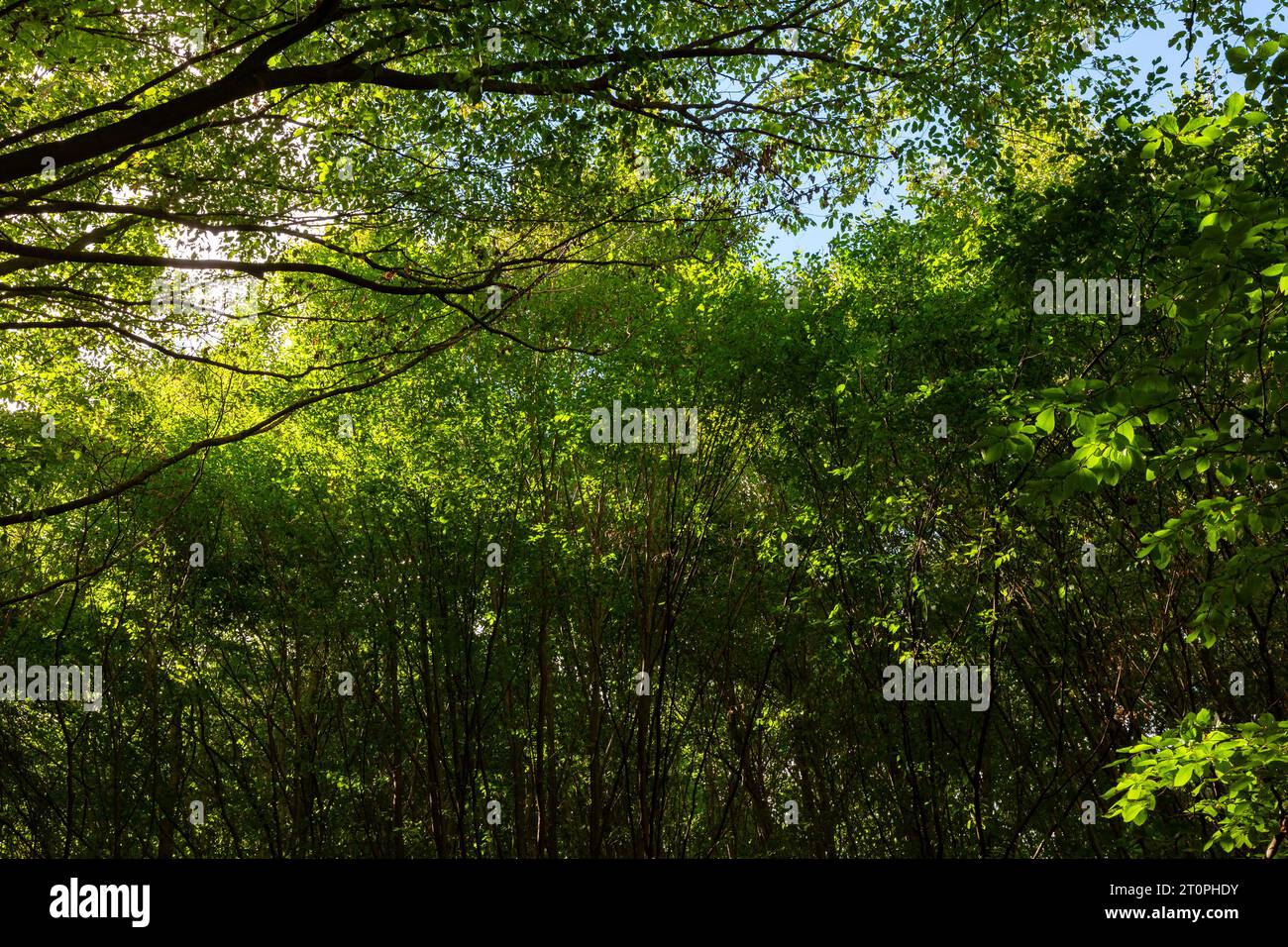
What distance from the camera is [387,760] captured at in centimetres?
1150

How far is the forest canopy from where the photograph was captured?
3.87 m

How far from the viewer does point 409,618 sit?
10.1 m

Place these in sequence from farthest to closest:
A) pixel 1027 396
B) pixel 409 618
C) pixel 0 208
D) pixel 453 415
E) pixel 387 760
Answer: pixel 387 760 < pixel 409 618 < pixel 453 415 < pixel 1027 396 < pixel 0 208

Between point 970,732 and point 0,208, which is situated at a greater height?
point 0,208

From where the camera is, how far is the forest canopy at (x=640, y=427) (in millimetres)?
3873

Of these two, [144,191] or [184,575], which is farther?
[184,575]

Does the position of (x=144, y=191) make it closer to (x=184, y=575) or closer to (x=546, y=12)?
(x=546, y=12)

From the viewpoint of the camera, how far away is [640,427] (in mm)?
8602
